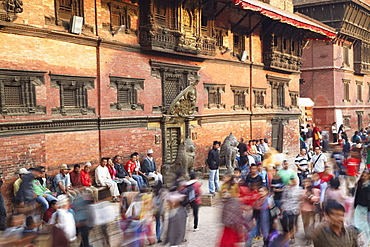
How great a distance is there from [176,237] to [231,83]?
15.7 metres

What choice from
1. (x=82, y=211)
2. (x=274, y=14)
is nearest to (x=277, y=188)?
(x=82, y=211)

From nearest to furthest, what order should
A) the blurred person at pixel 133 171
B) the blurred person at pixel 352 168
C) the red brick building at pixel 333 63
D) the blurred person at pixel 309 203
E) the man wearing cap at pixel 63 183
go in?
the blurred person at pixel 309 203, the man wearing cap at pixel 63 183, the blurred person at pixel 352 168, the blurred person at pixel 133 171, the red brick building at pixel 333 63

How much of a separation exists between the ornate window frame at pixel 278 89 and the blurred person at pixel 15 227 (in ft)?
70.3

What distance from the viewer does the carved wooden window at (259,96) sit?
24.7m

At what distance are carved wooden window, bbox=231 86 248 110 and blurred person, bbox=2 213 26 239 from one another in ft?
56.9

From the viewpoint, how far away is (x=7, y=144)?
11719 mm

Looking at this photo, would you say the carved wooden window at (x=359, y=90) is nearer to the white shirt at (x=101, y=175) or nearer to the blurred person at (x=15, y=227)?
the white shirt at (x=101, y=175)

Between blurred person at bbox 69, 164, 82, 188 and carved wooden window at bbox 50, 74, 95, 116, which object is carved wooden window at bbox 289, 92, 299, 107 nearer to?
carved wooden window at bbox 50, 74, 95, 116

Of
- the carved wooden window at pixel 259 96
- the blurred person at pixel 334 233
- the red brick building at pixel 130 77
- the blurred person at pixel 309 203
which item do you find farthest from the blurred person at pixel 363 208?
the carved wooden window at pixel 259 96

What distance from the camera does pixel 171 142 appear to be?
18469 mm

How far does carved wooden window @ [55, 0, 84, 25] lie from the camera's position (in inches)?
538

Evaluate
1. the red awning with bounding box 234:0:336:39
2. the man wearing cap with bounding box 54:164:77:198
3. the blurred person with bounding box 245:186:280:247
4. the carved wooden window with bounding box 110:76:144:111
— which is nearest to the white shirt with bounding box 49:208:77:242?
the blurred person with bounding box 245:186:280:247

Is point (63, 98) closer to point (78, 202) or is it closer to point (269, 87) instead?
point (78, 202)

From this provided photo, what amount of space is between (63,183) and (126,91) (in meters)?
5.32
